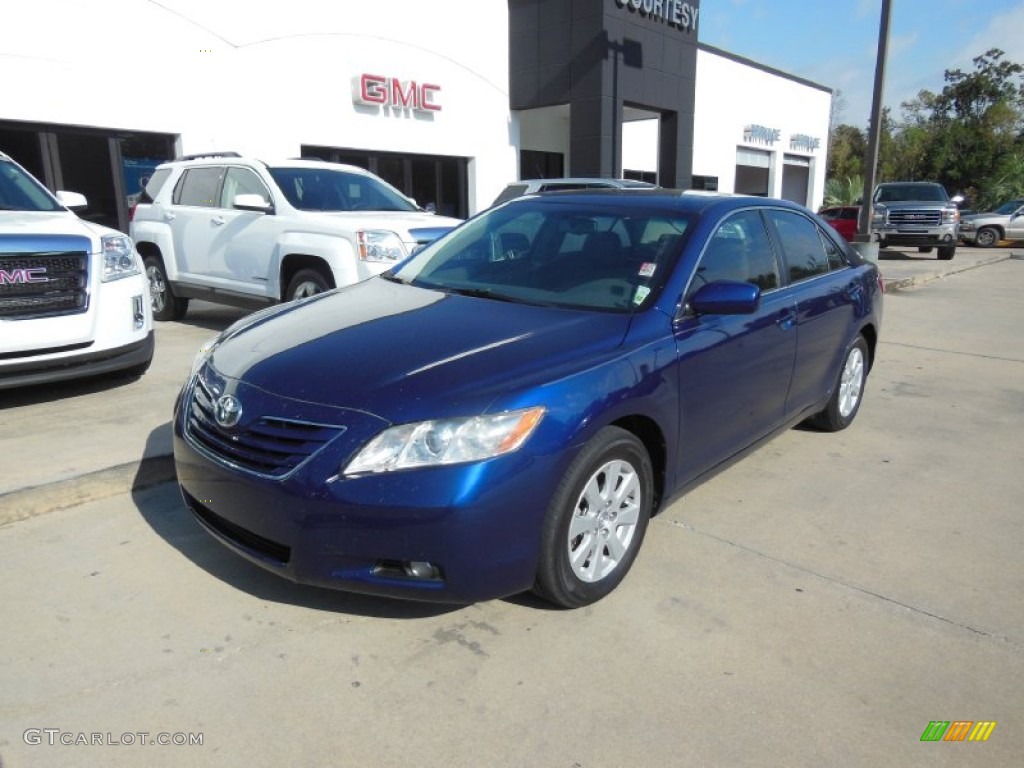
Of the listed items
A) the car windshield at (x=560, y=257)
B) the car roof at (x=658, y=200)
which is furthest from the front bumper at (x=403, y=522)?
the car roof at (x=658, y=200)

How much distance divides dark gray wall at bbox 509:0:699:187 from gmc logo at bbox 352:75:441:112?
9.46ft

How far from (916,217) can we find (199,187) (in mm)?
19240

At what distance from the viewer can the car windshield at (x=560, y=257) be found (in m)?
3.48

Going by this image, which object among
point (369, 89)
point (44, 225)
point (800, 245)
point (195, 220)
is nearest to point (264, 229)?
point (195, 220)

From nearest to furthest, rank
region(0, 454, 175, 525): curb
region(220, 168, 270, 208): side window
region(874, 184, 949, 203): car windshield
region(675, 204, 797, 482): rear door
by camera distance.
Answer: region(675, 204, 797, 482): rear door → region(0, 454, 175, 525): curb → region(220, 168, 270, 208): side window → region(874, 184, 949, 203): car windshield

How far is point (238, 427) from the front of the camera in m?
2.83

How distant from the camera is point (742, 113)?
26.6m

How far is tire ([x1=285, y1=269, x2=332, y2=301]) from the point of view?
705cm

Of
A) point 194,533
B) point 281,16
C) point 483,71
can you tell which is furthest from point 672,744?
point 483,71

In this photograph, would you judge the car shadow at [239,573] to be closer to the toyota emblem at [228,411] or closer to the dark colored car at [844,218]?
the toyota emblem at [228,411]

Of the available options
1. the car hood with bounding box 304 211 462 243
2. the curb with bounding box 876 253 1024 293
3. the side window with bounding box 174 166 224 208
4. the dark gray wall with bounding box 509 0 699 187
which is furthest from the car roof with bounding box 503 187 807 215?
the dark gray wall with bounding box 509 0 699 187

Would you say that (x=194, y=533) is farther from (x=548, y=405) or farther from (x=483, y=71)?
(x=483, y=71)

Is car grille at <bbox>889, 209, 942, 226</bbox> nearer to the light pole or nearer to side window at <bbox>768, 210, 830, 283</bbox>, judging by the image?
the light pole

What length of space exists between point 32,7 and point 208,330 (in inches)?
234
